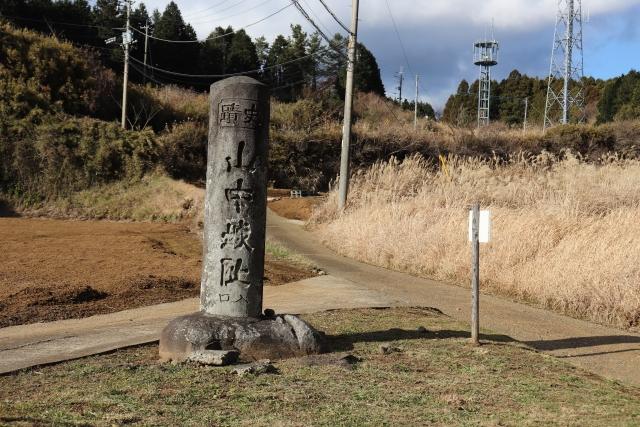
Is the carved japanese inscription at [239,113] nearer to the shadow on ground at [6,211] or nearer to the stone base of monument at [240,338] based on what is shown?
the stone base of monument at [240,338]

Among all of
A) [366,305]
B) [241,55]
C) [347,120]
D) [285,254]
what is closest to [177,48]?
[241,55]

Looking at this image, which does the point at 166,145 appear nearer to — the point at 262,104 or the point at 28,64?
the point at 28,64

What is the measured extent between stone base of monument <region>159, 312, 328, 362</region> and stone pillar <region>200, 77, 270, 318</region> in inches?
9.4

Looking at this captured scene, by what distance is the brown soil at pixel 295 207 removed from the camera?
70.8 ft

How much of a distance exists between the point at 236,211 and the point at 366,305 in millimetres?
3331

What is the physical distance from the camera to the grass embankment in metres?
4.57

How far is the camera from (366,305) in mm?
9375

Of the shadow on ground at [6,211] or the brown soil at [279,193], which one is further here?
the brown soil at [279,193]

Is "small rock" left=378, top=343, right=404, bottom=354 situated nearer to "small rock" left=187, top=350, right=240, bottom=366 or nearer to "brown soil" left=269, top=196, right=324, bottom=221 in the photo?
"small rock" left=187, top=350, right=240, bottom=366

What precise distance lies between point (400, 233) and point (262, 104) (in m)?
7.67

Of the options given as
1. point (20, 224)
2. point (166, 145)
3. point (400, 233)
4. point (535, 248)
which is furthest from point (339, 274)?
point (166, 145)

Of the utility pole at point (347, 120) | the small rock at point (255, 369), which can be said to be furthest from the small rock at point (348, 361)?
the utility pole at point (347, 120)

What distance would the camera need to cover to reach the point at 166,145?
26109mm

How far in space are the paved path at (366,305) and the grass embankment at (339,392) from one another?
0.54m
